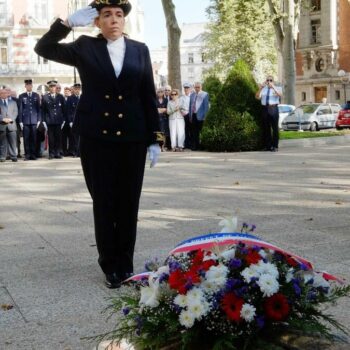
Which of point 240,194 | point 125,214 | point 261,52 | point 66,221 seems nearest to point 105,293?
point 125,214

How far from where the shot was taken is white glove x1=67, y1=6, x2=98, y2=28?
4746 mm

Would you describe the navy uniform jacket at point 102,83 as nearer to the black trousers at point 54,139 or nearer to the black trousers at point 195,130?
the black trousers at point 54,139

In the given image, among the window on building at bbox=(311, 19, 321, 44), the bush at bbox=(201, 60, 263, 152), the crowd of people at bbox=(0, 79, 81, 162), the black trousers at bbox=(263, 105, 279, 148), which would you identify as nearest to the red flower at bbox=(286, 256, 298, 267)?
the crowd of people at bbox=(0, 79, 81, 162)

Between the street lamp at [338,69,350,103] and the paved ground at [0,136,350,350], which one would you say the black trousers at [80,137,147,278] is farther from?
the street lamp at [338,69,350,103]

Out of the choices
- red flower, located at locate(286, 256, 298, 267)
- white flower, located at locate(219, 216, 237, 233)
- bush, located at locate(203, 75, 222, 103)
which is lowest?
red flower, located at locate(286, 256, 298, 267)

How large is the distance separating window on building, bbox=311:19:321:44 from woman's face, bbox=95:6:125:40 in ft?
206

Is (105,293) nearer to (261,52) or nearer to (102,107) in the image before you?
(102,107)

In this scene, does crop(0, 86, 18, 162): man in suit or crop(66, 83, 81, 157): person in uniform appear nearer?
crop(0, 86, 18, 162): man in suit

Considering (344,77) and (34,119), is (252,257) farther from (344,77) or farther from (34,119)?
(344,77)

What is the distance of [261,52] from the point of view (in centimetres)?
5706

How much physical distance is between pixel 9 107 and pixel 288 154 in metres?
7.27

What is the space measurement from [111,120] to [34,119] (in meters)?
13.5

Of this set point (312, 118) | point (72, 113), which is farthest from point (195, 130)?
point (312, 118)

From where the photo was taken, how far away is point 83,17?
4750mm
